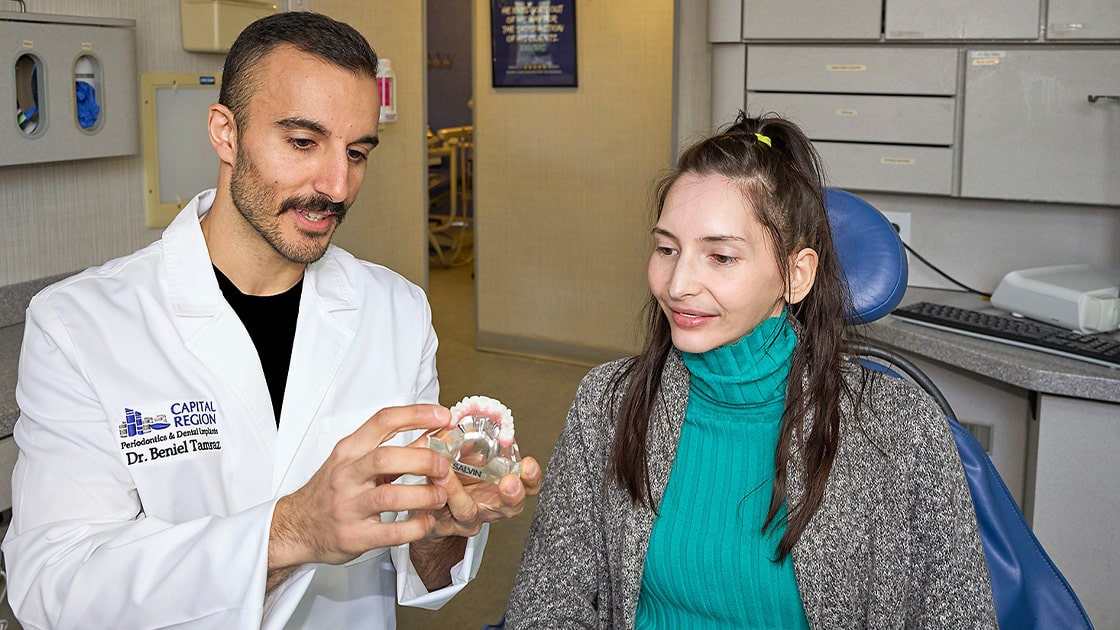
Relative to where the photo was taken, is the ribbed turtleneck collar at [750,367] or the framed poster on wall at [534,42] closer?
→ the ribbed turtleneck collar at [750,367]

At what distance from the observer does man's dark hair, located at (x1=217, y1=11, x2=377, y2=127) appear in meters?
1.50

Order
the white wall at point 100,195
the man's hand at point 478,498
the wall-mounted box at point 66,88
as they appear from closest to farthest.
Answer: the man's hand at point 478,498, the wall-mounted box at point 66,88, the white wall at point 100,195

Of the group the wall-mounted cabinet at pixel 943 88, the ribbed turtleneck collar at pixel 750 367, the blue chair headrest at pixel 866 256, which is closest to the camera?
the ribbed turtleneck collar at pixel 750 367

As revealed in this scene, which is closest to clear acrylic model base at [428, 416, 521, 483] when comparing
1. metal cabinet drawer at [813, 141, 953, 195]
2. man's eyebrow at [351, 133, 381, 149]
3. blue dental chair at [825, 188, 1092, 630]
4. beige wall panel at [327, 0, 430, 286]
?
man's eyebrow at [351, 133, 381, 149]

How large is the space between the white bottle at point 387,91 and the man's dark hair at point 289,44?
2.15 metres

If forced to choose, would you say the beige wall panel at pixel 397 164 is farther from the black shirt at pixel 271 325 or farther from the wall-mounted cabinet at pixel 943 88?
the black shirt at pixel 271 325

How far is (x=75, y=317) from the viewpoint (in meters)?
1.43

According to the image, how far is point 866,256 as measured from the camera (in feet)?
5.51

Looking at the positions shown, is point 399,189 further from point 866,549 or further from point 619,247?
point 866,549

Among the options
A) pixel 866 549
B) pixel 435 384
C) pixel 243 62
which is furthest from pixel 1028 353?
pixel 243 62

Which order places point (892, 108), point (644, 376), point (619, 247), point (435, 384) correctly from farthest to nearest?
point (619, 247) → point (892, 108) → point (435, 384) → point (644, 376)

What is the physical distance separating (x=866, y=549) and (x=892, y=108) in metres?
1.81

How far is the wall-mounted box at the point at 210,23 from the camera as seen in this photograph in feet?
9.45

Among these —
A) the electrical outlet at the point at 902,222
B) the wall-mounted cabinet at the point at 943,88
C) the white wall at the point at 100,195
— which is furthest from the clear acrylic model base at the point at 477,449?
the electrical outlet at the point at 902,222
